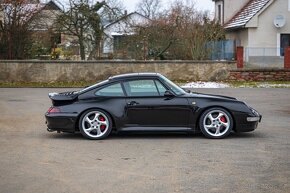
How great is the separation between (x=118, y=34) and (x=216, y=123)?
24.2 metres

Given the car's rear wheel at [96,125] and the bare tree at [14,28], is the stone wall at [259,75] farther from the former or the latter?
the car's rear wheel at [96,125]

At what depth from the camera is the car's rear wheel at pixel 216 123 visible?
10383 millimetres

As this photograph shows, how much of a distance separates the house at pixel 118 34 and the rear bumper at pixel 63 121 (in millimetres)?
21562

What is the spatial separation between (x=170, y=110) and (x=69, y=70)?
1738 cm

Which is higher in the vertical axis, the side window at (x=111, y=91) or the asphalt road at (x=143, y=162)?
the side window at (x=111, y=91)

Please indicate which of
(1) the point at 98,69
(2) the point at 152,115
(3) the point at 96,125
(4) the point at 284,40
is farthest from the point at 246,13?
(3) the point at 96,125

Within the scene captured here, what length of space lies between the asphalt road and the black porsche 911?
0.75 feet

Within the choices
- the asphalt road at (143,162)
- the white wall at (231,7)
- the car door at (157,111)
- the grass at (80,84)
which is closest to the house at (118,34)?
the grass at (80,84)

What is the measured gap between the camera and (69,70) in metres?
27.2

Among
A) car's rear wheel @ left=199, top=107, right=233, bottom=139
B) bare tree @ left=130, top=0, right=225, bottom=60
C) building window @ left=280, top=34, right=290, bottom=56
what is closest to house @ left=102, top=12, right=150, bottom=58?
bare tree @ left=130, top=0, right=225, bottom=60

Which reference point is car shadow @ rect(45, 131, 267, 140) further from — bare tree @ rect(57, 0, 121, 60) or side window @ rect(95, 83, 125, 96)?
bare tree @ rect(57, 0, 121, 60)

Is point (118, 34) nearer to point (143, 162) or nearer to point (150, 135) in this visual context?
point (150, 135)

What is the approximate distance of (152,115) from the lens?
34.3 ft

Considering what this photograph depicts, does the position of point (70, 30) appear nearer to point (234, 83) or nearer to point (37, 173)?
point (234, 83)
